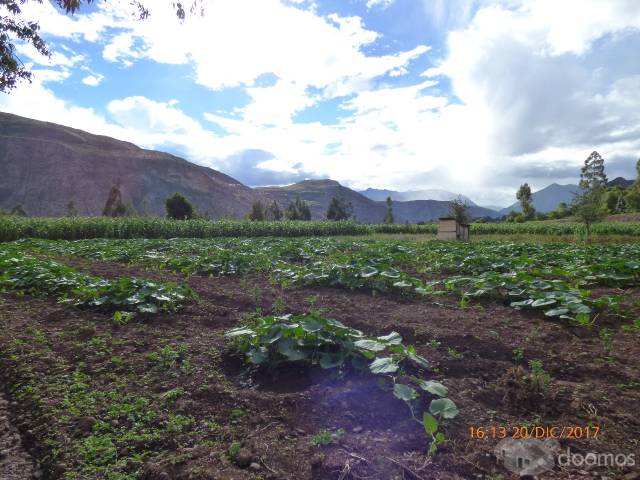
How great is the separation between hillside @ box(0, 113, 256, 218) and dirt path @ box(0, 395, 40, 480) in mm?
85111

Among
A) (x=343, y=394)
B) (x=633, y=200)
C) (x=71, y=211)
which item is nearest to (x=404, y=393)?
(x=343, y=394)

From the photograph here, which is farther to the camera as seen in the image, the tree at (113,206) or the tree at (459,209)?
the tree at (113,206)

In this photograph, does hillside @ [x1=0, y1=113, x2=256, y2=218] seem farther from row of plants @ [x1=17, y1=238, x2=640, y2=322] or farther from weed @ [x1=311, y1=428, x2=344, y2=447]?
weed @ [x1=311, y1=428, x2=344, y2=447]

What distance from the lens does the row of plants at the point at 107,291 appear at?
183 inches

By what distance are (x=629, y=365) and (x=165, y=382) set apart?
3.62 meters

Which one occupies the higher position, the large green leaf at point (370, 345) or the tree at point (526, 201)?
the tree at point (526, 201)

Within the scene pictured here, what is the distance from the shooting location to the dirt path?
1908 millimetres

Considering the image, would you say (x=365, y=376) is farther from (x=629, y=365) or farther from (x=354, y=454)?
(x=629, y=365)

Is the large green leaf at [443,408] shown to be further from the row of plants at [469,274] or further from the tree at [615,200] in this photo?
the tree at [615,200]

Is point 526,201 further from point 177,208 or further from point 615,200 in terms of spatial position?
point 177,208

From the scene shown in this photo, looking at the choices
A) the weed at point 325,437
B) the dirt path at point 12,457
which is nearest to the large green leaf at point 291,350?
the weed at point 325,437

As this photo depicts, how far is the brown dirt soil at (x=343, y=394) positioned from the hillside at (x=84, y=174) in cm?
8396

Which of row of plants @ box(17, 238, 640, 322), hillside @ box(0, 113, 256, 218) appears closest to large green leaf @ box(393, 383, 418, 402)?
row of plants @ box(17, 238, 640, 322)

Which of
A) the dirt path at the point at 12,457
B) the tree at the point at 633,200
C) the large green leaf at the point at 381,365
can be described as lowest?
the dirt path at the point at 12,457
